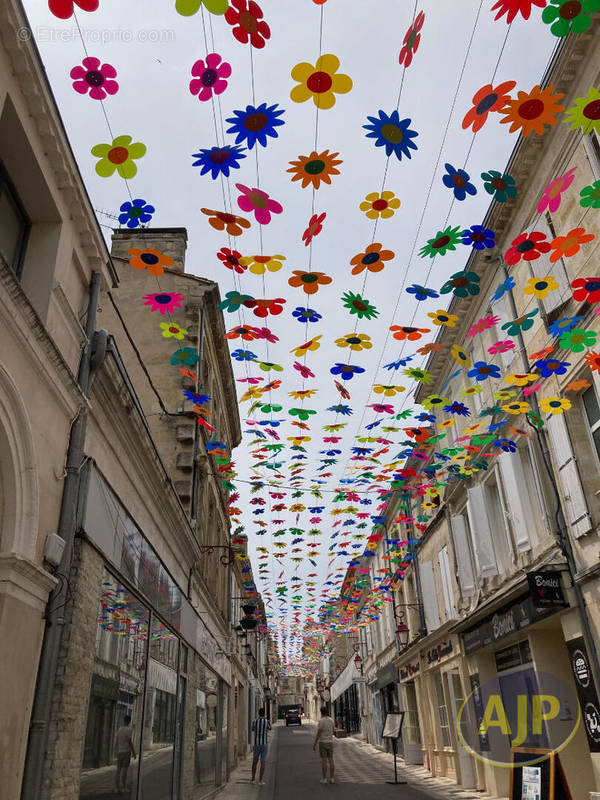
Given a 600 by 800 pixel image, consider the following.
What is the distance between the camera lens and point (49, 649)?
4.87 meters

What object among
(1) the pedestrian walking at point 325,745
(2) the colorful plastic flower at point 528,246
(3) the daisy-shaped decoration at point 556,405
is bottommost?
(1) the pedestrian walking at point 325,745

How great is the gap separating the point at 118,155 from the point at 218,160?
3.03 feet

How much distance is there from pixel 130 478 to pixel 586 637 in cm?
683

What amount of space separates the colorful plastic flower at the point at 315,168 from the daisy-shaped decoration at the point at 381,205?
26.0 inches

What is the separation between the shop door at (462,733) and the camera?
1382 centimetres

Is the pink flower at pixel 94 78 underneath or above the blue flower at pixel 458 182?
above

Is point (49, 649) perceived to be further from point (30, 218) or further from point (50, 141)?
point (50, 141)

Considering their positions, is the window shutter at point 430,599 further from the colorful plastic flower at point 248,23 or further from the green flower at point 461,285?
the colorful plastic flower at point 248,23

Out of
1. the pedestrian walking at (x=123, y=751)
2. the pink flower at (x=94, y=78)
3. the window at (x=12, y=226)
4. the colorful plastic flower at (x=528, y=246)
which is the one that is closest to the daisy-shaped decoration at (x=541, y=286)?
the colorful plastic flower at (x=528, y=246)

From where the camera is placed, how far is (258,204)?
6023 millimetres

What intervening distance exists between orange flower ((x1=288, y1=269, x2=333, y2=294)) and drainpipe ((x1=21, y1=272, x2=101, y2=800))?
2419 millimetres

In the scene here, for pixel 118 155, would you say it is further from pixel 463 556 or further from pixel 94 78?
pixel 463 556

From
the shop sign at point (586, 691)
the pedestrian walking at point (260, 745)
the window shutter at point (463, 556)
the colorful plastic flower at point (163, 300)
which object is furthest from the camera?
the pedestrian walking at point (260, 745)

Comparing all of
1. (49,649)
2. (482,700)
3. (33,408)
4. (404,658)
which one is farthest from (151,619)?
(404,658)
